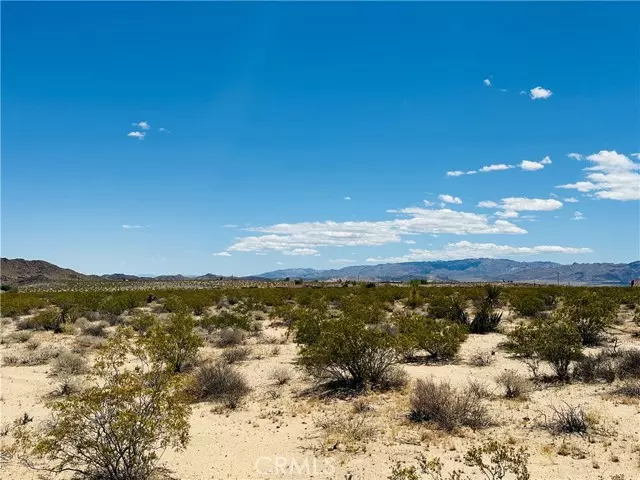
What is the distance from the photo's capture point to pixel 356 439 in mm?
10195

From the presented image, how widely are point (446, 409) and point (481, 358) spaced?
23.9 feet

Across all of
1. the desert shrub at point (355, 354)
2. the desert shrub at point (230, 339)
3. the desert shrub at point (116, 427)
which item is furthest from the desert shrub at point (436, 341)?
the desert shrub at point (116, 427)

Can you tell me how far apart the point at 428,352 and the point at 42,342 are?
18478mm

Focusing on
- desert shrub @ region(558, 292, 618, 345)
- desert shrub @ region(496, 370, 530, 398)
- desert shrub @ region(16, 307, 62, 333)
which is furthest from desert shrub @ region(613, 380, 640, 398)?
desert shrub @ region(16, 307, 62, 333)

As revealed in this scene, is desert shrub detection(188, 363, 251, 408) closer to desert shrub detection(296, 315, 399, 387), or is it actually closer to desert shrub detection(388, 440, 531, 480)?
desert shrub detection(296, 315, 399, 387)

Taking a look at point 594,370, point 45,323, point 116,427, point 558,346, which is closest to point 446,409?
point 558,346

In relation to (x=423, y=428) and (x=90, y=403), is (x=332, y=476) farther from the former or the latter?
(x=90, y=403)

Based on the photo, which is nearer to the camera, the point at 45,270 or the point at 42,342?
the point at 42,342

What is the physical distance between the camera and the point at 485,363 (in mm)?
17156

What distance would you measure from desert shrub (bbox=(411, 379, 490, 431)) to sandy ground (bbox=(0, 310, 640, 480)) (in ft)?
1.09

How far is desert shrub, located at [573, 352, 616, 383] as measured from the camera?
13.9 meters

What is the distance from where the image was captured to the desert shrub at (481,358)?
17.1m

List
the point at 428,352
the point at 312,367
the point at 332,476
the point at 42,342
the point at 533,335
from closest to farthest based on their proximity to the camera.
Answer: the point at 332,476, the point at 312,367, the point at 533,335, the point at 428,352, the point at 42,342

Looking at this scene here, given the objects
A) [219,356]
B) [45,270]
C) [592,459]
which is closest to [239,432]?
[592,459]
